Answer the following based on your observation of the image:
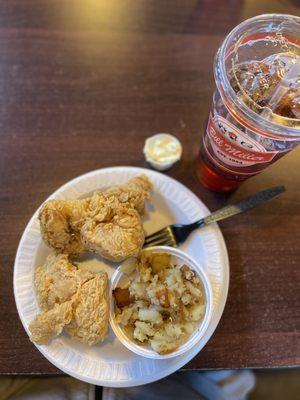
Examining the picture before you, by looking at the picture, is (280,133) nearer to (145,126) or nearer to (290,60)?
(290,60)

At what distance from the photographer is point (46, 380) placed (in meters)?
1.33

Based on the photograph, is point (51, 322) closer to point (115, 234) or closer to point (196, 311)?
point (115, 234)

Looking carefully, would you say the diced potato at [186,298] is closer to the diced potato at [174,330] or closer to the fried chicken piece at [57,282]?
the diced potato at [174,330]

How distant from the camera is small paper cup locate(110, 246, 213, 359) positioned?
3.54 feet

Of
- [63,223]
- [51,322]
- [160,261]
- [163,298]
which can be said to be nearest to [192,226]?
[160,261]

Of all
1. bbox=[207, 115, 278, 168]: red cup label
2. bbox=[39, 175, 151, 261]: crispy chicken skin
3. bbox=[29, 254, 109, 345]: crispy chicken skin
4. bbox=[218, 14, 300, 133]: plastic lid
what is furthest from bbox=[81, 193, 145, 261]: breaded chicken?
bbox=[218, 14, 300, 133]: plastic lid

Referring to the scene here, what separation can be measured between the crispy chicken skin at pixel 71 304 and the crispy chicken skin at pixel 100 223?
83 mm

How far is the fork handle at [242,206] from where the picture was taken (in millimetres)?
1279

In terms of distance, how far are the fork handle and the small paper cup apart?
5.8 inches

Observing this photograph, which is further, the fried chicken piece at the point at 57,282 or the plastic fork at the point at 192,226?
the plastic fork at the point at 192,226

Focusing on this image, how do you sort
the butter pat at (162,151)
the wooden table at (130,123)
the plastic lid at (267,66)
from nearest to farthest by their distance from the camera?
the plastic lid at (267,66) < the wooden table at (130,123) < the butter pat at (162,151)

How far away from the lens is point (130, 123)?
1.47m

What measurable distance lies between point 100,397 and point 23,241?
2.15 ft

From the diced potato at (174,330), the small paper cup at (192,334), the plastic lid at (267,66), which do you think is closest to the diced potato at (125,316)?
the small paper cup at (192,334)
